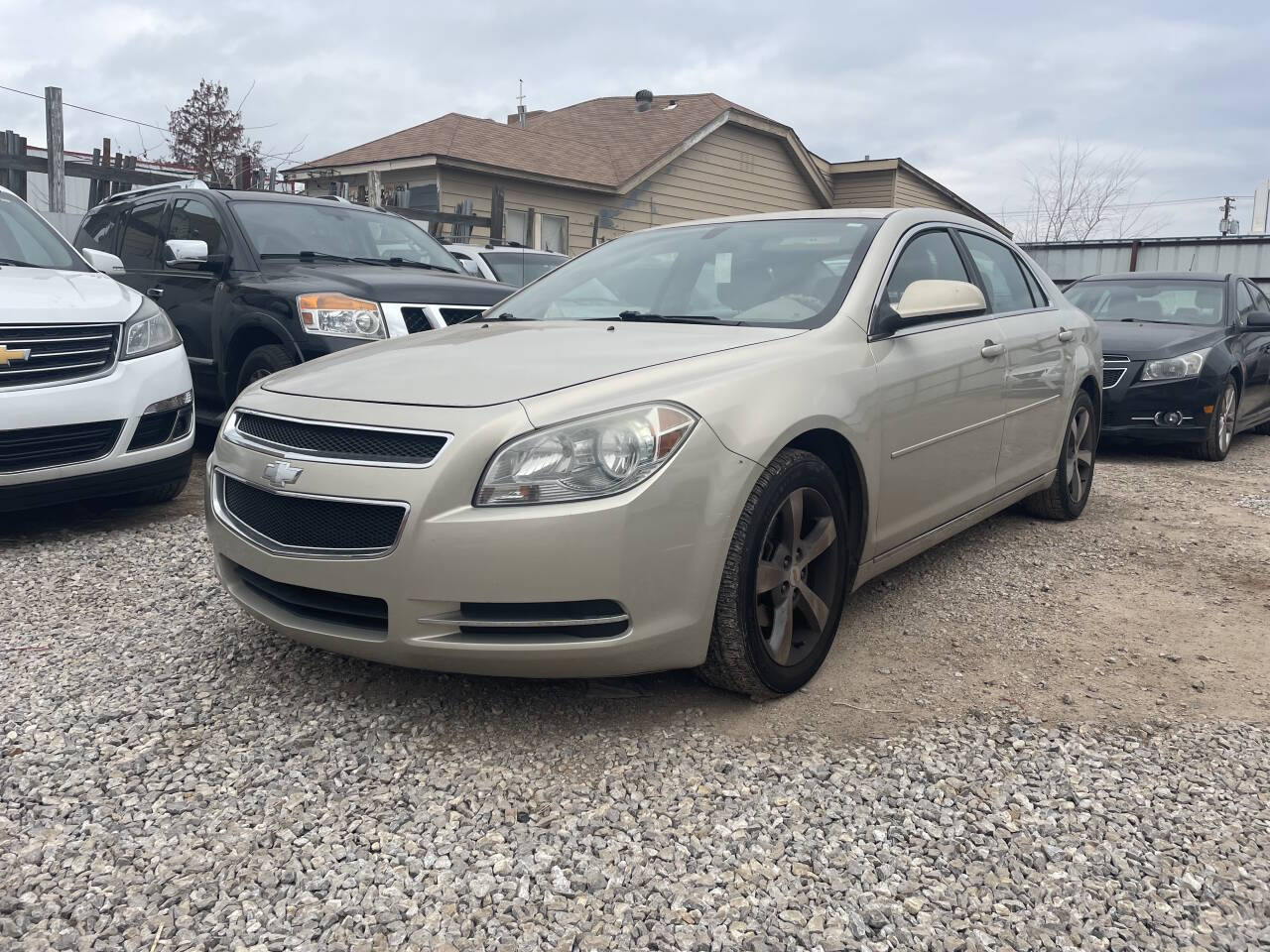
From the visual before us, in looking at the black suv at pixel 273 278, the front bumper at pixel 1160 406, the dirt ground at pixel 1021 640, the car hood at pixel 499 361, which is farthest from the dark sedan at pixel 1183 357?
the car hood at pixel 499 361

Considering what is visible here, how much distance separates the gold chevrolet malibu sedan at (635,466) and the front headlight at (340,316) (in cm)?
188

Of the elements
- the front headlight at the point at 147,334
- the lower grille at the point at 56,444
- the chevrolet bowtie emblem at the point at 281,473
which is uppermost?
the front headlight at the point at 147,334

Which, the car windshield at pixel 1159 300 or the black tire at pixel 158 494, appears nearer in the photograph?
the black tire at pixel 158 494

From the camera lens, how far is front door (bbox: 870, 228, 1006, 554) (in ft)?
12.1

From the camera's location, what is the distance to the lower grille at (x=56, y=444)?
462 centimetres

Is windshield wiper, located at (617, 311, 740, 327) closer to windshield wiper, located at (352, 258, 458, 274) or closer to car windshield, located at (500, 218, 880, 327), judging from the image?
car windshield, located at (500, 218, 880, 327)

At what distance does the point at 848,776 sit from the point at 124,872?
5.74ft

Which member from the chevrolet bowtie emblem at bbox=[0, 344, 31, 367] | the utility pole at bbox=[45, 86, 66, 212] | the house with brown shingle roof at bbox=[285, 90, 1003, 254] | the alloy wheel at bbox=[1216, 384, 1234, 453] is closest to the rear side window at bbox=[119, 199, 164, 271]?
the chevrolet bowtie emblem at bbox=[0, 344, 31, 367]

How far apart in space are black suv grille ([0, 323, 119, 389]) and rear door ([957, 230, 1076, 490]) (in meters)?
3.99

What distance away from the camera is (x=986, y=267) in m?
4.86

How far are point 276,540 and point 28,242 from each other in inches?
156

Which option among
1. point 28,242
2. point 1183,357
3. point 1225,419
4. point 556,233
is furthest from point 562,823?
point 556,233

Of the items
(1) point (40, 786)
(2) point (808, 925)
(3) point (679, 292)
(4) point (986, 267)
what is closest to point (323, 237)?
(3) point (679, 292)

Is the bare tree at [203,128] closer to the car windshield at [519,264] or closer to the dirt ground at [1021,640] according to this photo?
the car windshield at [519,264]
